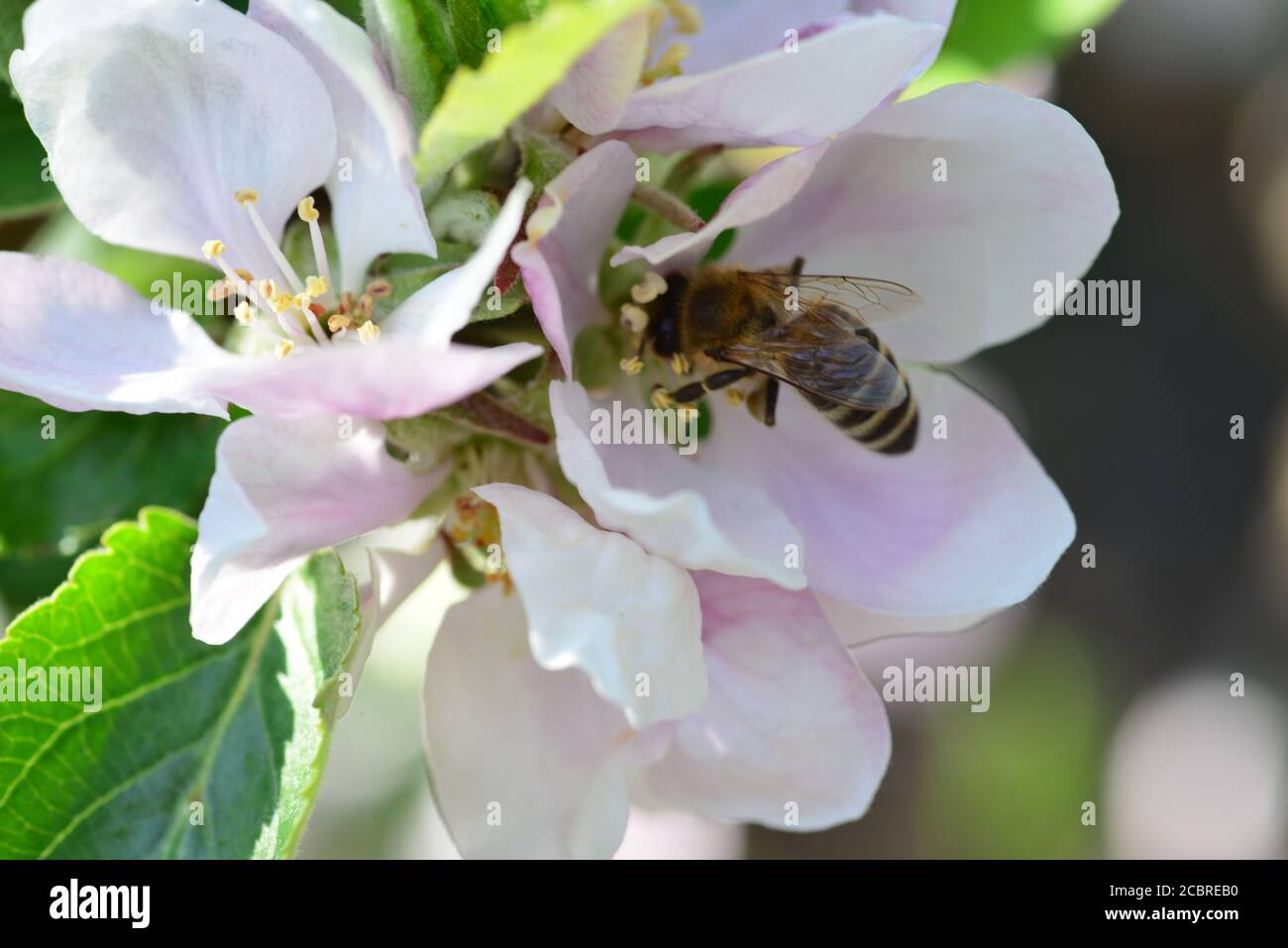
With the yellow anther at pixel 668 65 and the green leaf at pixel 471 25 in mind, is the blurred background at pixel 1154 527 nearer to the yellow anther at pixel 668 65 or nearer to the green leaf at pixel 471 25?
the yellow anther at pixel 668 65

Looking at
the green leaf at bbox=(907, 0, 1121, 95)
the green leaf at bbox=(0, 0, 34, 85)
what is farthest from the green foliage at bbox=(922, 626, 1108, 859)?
Result: the green leaf at bbox=(0, 0, 34, 85)

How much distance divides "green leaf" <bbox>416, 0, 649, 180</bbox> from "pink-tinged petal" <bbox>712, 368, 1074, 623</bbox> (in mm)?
495

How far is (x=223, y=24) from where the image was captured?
0.86 metres

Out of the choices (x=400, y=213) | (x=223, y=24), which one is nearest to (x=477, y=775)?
(x=400, y=213)

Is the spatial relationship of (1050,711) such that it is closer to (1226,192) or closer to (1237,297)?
(1237,297)

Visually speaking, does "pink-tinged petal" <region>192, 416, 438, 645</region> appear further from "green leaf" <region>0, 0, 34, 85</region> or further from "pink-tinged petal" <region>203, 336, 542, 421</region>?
"green leaf" <region>0, 0, 34, 85</region>

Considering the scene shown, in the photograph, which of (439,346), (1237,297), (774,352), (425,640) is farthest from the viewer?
(1237,297)

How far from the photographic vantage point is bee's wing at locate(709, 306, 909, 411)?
3.48 ft

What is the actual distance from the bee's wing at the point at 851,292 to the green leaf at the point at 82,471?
18.0 inches

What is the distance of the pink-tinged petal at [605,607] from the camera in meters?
0.79

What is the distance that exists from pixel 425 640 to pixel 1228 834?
1.67 metres

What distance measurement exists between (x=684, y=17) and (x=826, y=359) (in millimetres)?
269

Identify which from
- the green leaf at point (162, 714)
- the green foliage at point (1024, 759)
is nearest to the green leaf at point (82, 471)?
the green leaf at point (162, 714)

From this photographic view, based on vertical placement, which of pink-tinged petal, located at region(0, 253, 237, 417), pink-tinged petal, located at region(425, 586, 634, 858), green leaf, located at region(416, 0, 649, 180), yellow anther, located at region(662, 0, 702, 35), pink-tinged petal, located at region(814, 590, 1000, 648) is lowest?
pink-tinged petal, located at region(425, 586, 634, 858)
